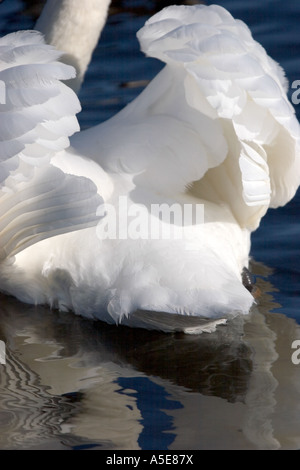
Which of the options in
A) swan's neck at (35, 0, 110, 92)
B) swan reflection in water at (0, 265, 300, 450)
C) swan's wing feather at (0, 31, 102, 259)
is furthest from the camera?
swan's neck at (35, 0, 110, 92)

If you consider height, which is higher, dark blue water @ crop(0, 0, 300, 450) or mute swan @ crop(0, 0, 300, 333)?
mute swan @ crop(0, 0, 300, 333)

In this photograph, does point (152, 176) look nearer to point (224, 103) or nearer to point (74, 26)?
point (224, 103)

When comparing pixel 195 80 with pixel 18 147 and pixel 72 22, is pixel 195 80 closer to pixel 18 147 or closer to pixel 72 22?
pixel 18 147

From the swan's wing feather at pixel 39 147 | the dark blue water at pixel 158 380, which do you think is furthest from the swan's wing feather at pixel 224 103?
the dark blue water at pixel 158 380

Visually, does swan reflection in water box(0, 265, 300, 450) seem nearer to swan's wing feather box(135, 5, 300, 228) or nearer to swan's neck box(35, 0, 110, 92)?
swan's wing feather box(135, 5, 300, 228)

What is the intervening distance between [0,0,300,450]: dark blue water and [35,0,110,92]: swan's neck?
123cm

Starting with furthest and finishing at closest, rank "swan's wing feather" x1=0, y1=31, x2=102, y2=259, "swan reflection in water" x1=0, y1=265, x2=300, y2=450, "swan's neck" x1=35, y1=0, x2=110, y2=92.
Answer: "swan's neck" x1=35, y1=0, x2=110, y2=92, "swan's wing feather" x1=0, y1=31, x2=102, y2=259, "swan reflection in water" x1=0, y1=265, x2=300, y2=450

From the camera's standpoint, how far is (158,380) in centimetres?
392

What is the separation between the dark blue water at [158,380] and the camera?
3545 mm

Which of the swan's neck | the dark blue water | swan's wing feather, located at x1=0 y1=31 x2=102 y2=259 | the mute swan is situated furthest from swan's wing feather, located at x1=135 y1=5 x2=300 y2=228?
the swan's neck

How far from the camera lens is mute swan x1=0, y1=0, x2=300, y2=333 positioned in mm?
3770

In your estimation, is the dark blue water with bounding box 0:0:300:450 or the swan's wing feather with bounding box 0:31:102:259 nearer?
the dark blue water with bounding box 0:0:300:450

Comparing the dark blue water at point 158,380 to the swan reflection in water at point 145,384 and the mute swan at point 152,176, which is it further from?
the mute swan at point 152,176

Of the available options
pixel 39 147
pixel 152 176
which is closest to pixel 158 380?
pixel 152 176
